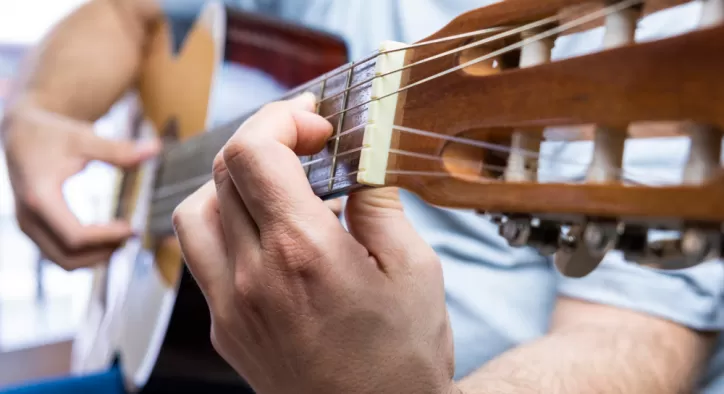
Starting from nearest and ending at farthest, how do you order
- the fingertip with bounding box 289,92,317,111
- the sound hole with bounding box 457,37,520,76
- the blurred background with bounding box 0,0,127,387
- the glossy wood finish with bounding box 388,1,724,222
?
the glossy wood finish with bounding box 388,1,724,222 < the sound hole with bounding box 457,37,520,76 < the fingertip with bounding box 289,92,317,111 < the blurred background with bounding box 0,0,127,387

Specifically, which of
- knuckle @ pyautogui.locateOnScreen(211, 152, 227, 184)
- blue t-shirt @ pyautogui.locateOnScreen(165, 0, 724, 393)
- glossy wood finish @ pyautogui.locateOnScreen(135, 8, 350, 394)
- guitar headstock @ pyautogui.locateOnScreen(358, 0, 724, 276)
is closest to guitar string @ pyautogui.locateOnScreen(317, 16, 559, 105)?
guitar headstock @ pyautogui.locateOnScreen(358, 0, 724, 276)

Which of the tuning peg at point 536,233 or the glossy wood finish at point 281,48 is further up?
the glossy wood finish at point 281,48

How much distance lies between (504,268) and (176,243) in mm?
512

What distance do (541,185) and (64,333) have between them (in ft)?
6.97

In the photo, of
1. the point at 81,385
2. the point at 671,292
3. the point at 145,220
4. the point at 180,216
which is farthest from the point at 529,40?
the point at 81,385

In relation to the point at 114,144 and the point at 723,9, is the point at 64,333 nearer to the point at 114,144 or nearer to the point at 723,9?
the point at 114,144

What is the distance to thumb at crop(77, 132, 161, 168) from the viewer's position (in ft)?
3.65

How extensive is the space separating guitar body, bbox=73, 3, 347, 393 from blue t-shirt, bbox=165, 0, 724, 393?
4 cm

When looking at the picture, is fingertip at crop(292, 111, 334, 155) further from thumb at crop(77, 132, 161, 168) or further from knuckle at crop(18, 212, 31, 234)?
knuckle at crop(18, 212, 31, 234)

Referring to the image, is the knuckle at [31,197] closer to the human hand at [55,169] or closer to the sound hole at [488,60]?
the human hand at [55,169]

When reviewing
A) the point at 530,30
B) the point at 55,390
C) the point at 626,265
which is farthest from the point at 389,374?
the point at 55,390

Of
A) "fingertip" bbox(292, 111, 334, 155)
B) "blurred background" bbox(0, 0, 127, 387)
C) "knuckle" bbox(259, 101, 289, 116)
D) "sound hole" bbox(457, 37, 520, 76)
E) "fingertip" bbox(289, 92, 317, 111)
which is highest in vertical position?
"sound hole" bbox(457, 37, 520, 76)

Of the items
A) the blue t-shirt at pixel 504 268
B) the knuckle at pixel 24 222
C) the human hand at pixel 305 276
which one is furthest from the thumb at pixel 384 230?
the knuckle at pixel 24 222

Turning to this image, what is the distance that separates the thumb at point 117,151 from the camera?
111 centimetres
